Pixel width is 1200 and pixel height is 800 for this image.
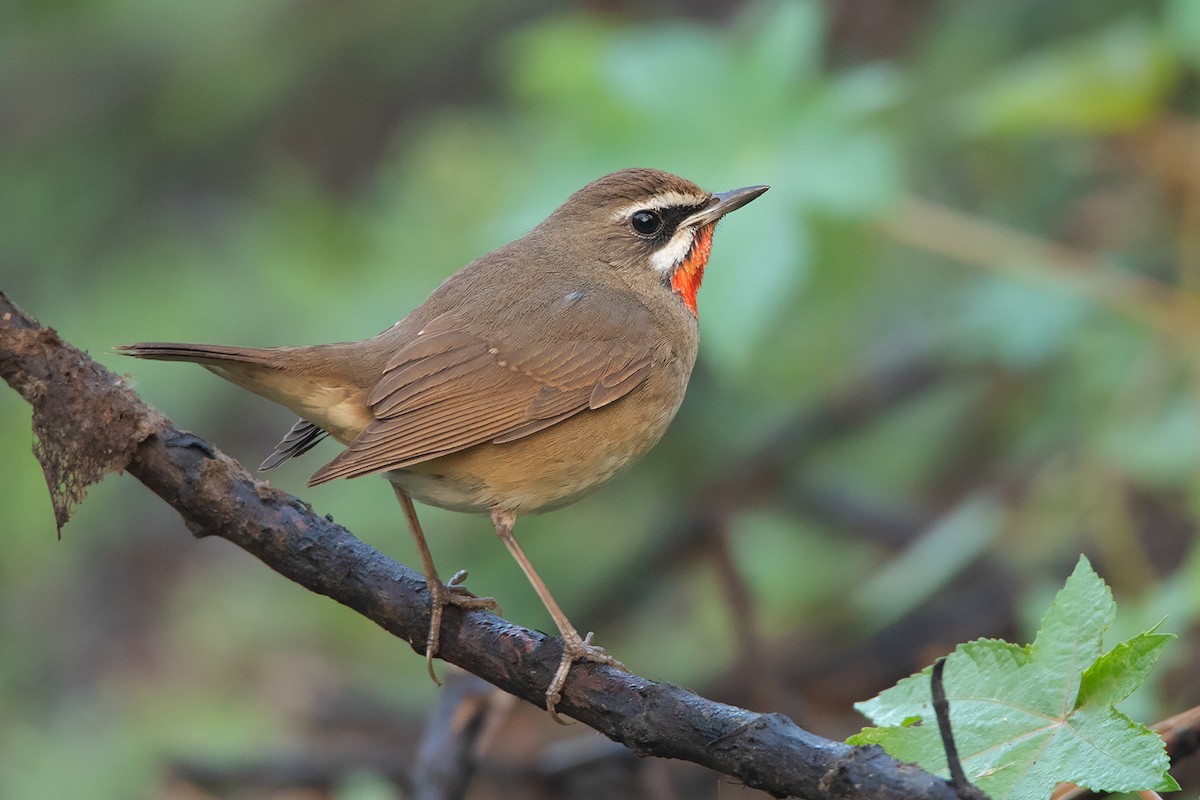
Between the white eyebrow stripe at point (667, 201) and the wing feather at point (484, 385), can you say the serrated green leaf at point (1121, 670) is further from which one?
the white eyebrow stripe at point (667, 201)

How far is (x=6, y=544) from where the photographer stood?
8.35 metres

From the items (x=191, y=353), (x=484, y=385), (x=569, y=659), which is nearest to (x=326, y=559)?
(x=569, y=659)

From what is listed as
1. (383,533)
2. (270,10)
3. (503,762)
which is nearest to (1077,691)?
(503,762)

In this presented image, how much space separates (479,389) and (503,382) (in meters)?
0.09

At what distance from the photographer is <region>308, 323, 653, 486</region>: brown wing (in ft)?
12.1

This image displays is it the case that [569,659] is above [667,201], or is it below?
below

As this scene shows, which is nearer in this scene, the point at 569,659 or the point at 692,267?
the point at 569,659

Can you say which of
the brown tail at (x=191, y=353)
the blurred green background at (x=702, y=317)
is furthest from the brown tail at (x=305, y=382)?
the blurred green background at (x=702, y=317)

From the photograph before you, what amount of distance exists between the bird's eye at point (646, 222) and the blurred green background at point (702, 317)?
42 cm

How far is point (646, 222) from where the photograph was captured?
4.75 m

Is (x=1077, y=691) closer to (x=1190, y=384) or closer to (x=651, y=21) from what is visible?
(x=1190, y=384)

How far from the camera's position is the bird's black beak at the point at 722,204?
15.1 ft

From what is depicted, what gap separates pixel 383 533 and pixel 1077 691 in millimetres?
5074

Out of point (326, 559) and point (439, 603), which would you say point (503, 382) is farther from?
point (326, 559)
